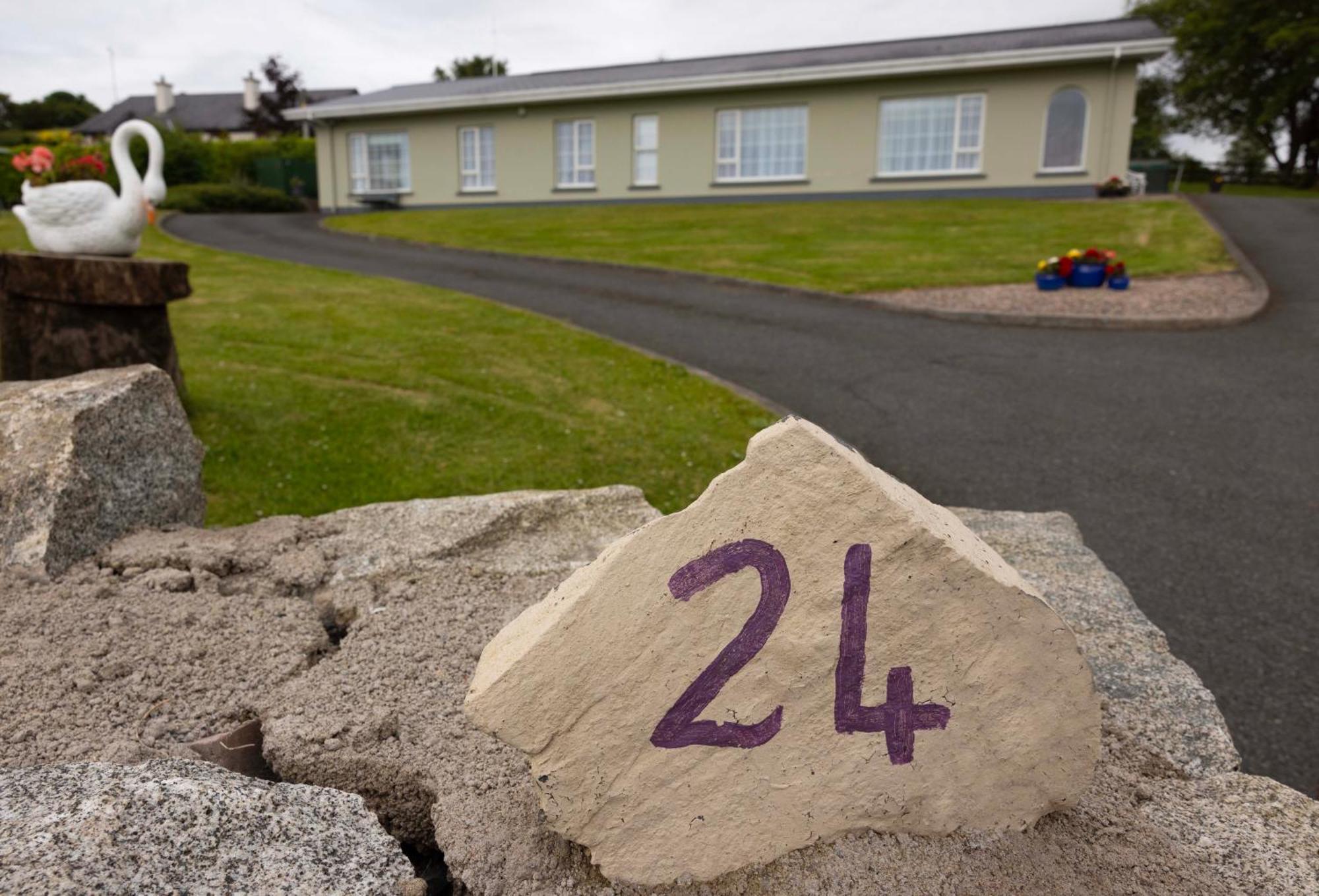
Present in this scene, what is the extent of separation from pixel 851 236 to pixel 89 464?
1538 cm

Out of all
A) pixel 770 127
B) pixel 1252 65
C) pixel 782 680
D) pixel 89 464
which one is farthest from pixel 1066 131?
pixel 782 680

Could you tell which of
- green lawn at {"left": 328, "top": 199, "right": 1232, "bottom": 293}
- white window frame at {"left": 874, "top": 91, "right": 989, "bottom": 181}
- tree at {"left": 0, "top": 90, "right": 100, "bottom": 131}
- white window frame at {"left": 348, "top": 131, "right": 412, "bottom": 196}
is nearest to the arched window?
white window frame at {"left": 874, "top": 91, "right": 989, "bottom": 181}

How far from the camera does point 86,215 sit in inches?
240

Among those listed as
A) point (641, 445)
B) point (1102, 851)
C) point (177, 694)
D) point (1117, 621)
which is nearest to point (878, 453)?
point (641, 445)

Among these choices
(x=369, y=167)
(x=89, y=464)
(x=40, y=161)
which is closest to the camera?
(x=89, y=464)

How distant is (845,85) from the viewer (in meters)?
23.0

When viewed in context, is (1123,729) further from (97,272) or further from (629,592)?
(97,272)

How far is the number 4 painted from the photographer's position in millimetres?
2121

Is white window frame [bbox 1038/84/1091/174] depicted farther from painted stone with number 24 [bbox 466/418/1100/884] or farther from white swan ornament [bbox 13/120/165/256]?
painted stone with number 24 [bbox 466/418/1100/884]

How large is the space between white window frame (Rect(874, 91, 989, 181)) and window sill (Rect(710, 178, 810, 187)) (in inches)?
74.0

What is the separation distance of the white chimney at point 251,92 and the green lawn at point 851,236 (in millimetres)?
29223

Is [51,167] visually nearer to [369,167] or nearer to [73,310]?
[73,310]

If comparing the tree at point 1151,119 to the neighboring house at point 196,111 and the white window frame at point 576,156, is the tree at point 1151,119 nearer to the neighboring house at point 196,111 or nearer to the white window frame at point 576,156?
the white window frame at point 576,156

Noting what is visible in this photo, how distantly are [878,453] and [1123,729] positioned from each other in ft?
12.9
